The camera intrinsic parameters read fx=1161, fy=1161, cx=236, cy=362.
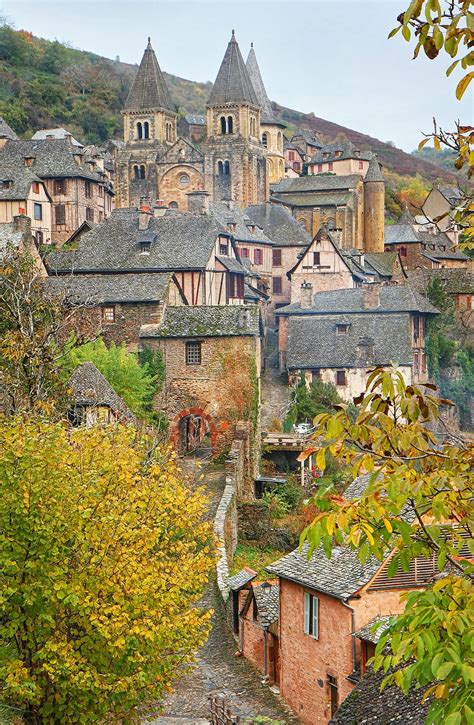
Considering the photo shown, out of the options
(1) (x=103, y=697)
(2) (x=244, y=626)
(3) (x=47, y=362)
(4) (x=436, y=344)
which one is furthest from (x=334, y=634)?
(4) (x=436, y=344)

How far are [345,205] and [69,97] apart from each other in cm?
5043

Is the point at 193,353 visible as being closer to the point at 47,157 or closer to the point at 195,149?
the point at 47,157

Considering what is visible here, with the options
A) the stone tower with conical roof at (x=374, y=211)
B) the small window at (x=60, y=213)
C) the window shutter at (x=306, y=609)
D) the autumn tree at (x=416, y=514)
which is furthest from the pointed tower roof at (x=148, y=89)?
the autumn tree at (x=416, y=514)

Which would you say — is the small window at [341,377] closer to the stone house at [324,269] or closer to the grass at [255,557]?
the stone house at [324,269]

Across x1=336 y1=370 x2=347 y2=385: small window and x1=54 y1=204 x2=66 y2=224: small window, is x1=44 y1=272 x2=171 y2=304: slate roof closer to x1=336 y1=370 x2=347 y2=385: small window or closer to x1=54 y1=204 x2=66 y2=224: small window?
x1=336 y1=370 x2=347 y2=385: small window

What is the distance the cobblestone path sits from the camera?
2444 centimetres

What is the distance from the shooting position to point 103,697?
1800cm

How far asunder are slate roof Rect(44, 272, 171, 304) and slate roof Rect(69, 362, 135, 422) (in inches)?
305

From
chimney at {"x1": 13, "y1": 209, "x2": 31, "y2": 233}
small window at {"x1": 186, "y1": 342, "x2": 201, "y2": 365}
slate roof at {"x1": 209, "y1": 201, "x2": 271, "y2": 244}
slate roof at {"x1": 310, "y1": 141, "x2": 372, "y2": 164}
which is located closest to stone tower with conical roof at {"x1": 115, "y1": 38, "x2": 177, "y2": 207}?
slate roof at {"x1": 310, "y1": 141, "x2": 372, "y2": 164}

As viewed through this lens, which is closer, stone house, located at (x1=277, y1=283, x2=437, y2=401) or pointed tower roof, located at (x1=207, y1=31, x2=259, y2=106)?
stone house, located at (x1=277, y1=283, x2=437, y2=401)

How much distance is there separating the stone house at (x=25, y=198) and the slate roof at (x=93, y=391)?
1155 inches

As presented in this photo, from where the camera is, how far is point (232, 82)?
101875 millimetres

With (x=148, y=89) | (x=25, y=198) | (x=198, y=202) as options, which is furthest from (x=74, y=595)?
(x=148, y=89)

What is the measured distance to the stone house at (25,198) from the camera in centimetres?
6775
